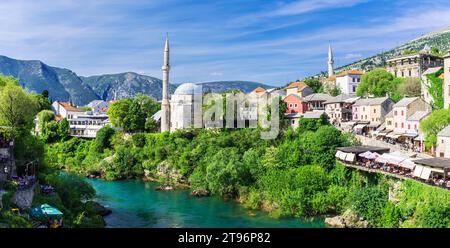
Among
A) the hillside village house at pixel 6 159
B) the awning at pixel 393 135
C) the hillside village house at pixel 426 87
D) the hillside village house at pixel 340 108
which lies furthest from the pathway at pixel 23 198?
the hillside village house at pixel 426 87

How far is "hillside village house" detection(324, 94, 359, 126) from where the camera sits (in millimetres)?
31281

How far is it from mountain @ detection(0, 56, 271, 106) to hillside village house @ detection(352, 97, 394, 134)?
15.4 metres

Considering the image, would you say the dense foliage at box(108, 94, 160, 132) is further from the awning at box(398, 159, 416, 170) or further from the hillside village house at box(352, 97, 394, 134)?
the awning at box(398, 159, 416, 170)

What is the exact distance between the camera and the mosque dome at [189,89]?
3675 centimetres

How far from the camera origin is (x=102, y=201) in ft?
74.6

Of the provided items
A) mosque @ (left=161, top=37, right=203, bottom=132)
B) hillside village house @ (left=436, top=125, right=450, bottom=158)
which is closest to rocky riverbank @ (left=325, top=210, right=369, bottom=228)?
hillside village house @ (left=436, top=125, right=450, bottom=158)

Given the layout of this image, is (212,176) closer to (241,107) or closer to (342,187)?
(342,187)

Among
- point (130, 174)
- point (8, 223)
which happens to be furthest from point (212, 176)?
point (8, 223)

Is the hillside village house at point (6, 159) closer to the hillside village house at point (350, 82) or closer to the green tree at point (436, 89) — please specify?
the green tree at point (436, 89)

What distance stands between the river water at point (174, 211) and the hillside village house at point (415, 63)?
19034 mm

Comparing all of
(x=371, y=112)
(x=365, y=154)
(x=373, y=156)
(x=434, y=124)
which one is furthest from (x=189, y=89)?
(x=434, y=124)

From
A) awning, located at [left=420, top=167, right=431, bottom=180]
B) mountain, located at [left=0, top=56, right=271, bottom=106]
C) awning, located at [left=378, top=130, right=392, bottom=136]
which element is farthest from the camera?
mountain, located at [left=0, top=56, right=271, bottom=106]

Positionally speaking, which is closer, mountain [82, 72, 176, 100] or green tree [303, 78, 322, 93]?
green tree [303, 78, 322, 93]
